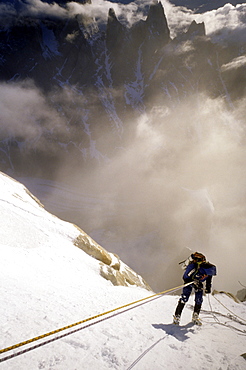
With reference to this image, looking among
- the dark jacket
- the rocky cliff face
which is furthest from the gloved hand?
the rocky cliff face

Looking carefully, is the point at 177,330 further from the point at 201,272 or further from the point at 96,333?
the point at 96,333

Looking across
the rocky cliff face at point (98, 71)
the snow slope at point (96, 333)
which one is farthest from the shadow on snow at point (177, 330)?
the rocky cliff face at point (98, 71)

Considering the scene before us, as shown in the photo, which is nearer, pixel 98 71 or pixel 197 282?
pixel 197 282

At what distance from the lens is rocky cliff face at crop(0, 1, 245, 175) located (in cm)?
13661

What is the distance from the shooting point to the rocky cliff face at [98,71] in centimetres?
13661

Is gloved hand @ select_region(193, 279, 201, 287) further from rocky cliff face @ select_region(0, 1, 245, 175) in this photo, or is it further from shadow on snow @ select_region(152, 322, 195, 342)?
rocky cliff face @ select_region(0, 1, 245, 175)

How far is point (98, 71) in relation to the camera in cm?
15762

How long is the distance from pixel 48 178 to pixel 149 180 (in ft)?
219

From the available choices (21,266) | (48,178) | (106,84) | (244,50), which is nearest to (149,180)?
(48,178)

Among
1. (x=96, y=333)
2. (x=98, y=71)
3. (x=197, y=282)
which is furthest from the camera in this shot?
(x=98, y=71)

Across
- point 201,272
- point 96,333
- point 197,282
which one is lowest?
point 96,333

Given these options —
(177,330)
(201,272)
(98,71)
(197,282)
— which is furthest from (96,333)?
(98,71)

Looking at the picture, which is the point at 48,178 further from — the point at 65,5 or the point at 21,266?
the point at 65,5

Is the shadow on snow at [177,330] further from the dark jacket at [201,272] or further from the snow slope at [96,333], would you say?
the dark jacket at [201,272]
